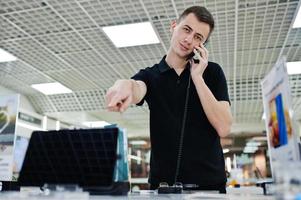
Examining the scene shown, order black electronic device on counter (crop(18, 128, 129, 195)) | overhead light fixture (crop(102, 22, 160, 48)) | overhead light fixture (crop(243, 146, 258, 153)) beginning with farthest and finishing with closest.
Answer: overhead light fixture (crop(243, 146, 258, 153))
overhead light fixture (crop(102, 22, 160, 48))
black electronic device on counter (crop(18, 128, 129, 195))

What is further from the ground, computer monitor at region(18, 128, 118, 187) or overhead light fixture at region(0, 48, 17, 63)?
overhead light fixture at region(0, 48, 17, 63)

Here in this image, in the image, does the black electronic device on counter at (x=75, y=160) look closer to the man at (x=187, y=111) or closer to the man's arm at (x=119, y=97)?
the man's arm at (x=119, y=97)

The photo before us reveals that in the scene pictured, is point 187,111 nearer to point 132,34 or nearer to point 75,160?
point 75,160

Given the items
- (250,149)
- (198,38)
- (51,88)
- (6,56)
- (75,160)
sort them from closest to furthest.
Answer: (75,160) → (198,38) → (6,56) → (51,88) → (250,149)

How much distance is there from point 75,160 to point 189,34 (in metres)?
0.59

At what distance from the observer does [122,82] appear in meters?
0.82

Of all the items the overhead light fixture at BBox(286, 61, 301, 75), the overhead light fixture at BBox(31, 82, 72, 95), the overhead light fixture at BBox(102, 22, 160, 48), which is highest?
the overhead light fixture at BBox(102, 22, 160, 48)

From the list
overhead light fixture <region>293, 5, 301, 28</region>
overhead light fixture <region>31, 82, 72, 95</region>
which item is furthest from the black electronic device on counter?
overhead light fixture <region>31, 82, 72, 95</region>

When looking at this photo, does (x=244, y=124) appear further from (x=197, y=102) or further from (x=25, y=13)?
(x=197, y=102)

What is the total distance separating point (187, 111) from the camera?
1111 millimetres

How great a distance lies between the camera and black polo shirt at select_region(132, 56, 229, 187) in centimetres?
105

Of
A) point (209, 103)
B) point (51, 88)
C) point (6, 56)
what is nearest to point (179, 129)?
point (209, 103)

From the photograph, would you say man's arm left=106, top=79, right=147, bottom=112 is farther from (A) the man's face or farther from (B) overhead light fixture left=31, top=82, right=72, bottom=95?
(B) overhead light fixture left=31, top=82, right=72, bottom=95

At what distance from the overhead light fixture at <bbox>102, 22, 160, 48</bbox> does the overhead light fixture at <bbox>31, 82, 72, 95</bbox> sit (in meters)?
1.71
